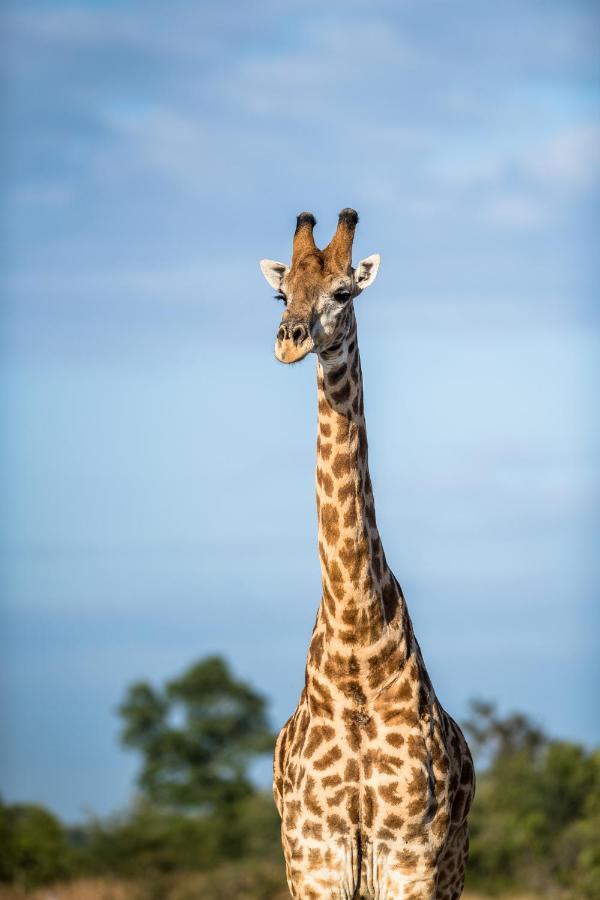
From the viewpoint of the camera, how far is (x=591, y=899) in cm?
2117

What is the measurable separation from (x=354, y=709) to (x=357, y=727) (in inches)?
4.5

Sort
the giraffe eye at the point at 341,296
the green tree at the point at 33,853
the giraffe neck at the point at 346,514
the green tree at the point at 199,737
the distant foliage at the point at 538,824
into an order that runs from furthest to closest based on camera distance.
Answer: the green tree at the point at 199,737 → the green tree at the point at 33,853 → the distant foliage at the point at 538,824 → the giraffe neck at the point at 346,514 → the giraffe eye at the point at 341,296

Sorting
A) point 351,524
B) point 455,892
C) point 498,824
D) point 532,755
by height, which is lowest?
point 455,892

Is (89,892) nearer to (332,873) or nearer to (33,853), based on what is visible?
(33,853)

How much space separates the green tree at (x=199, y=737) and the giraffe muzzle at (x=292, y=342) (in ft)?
128

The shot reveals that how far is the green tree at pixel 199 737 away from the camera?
1950 inches

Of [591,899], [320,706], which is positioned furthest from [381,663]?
[591,899]

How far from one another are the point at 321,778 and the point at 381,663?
819mm

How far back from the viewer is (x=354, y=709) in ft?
34.4

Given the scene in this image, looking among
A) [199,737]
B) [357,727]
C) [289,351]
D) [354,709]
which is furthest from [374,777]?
[199,737]

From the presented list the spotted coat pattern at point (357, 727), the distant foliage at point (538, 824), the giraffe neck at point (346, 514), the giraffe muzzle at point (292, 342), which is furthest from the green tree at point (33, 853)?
the giraffe muzzle at point (292, 342)

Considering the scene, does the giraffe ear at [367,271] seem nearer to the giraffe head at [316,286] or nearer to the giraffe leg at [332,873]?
the giraffe head at [316,286]

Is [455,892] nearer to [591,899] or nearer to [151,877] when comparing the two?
[591,899]

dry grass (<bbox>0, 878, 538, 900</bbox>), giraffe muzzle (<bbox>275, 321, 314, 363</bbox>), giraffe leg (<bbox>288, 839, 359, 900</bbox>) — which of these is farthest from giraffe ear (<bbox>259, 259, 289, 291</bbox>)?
dry grass (<bbox>0, 878, 538, 900</bbox>)
